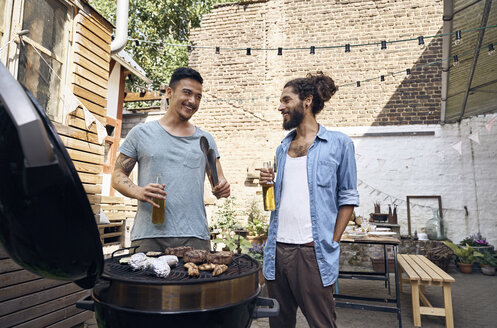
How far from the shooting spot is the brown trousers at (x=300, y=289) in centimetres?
177

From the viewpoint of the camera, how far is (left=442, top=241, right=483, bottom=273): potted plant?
6086 millimetres

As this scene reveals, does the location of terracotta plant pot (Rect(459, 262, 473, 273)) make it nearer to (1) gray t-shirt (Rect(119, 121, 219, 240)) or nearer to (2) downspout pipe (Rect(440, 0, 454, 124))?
(2) downspout pipe (Rect(440, 0, 454, 124))

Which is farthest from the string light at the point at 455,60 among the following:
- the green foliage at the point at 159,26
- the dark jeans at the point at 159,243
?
the green foliage at the point at 159,26

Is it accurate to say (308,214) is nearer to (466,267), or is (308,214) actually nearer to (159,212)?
(159,212)

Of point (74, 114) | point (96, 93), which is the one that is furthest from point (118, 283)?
point (96, 93)

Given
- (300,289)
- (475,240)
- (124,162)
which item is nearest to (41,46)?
(124,162)

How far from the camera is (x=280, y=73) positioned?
8.34 m

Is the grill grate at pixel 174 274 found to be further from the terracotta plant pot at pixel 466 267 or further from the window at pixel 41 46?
the terracotta plant pot at pixel 466 267

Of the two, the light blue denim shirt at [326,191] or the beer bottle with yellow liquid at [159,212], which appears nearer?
the beer bottle with yellow liquid at [159,212]

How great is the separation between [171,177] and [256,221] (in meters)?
5.68

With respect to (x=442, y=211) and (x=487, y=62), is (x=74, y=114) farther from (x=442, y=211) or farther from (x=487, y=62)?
(x=442, y=211)

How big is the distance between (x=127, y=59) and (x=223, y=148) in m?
3.47

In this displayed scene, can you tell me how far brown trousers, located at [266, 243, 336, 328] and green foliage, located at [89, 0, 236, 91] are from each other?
38.2 ft

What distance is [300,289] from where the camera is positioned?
1.84 m
